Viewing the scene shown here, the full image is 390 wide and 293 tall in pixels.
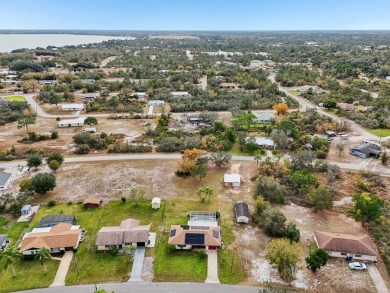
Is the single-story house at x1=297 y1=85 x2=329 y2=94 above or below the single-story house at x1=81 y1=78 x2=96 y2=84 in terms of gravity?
above

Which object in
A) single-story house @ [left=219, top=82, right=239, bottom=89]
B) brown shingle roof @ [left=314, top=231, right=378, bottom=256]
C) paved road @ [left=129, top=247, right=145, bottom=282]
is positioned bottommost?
paved road @ [left=129, top=247, right=145, bottom=282]

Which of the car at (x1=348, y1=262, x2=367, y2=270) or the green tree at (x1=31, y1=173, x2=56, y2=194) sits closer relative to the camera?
the car at (x1=348, y1=262, x2=367, y2=270)

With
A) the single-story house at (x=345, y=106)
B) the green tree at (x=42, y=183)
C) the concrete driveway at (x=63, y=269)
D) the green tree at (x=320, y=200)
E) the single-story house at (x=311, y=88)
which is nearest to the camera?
the concrete driveway at (x=63, y=269)

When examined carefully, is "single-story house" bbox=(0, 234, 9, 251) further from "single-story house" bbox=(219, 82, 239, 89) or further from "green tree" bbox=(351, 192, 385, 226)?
"single-story house" bbox=(219, 82, 239, 89)

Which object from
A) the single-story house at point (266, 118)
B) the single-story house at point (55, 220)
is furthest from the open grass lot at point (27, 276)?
the single-story house at point (266, 118)

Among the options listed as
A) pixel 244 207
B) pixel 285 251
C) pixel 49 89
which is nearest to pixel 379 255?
pixel 285 251

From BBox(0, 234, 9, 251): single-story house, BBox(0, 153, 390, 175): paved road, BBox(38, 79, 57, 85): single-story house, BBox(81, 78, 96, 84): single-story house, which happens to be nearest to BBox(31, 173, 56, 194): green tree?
BBox(0, 234, 9, 251): single-story house

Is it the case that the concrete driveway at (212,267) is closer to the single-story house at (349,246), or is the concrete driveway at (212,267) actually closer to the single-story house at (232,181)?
the single-story house at (349,246)
